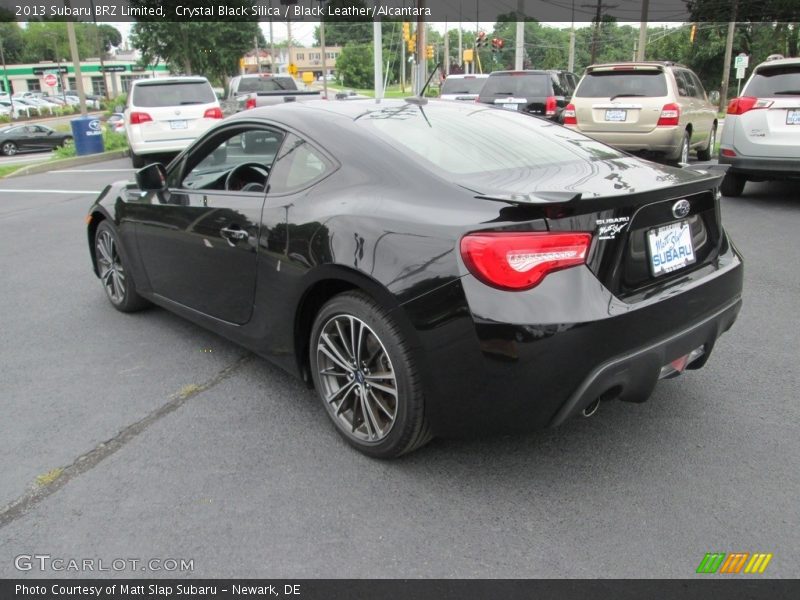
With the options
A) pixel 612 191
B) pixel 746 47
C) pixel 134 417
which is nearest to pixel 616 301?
pixel 612 191

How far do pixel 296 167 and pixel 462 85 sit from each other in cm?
1587

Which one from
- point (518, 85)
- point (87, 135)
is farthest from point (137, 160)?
point (518, 85)

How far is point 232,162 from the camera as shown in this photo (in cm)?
412

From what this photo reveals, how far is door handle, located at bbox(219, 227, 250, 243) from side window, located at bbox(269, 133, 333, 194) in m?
0.26

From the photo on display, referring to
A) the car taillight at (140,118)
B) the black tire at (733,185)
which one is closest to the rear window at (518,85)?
the black tire at (733,185)

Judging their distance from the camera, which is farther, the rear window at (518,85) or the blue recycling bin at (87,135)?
the blue recycling bin at (87,135)

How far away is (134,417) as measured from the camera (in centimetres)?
344

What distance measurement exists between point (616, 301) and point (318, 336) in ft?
4.35

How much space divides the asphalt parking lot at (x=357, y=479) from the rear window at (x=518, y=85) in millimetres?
10198

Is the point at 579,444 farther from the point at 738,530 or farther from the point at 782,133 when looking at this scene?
the point at 782,133

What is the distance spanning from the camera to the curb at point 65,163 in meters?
15.2

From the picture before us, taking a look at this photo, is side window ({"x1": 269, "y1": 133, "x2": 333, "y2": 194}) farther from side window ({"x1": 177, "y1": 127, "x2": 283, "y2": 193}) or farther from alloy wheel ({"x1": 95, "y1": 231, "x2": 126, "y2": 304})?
alloy wheel ({"x1": 95, "y1": 231, "x2": 126, "y2": 304})

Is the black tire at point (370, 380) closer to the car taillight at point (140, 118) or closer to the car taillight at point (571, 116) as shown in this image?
→ the car taillight at point (571, 116)

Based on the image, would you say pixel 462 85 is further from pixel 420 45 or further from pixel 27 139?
pixel 27 139
